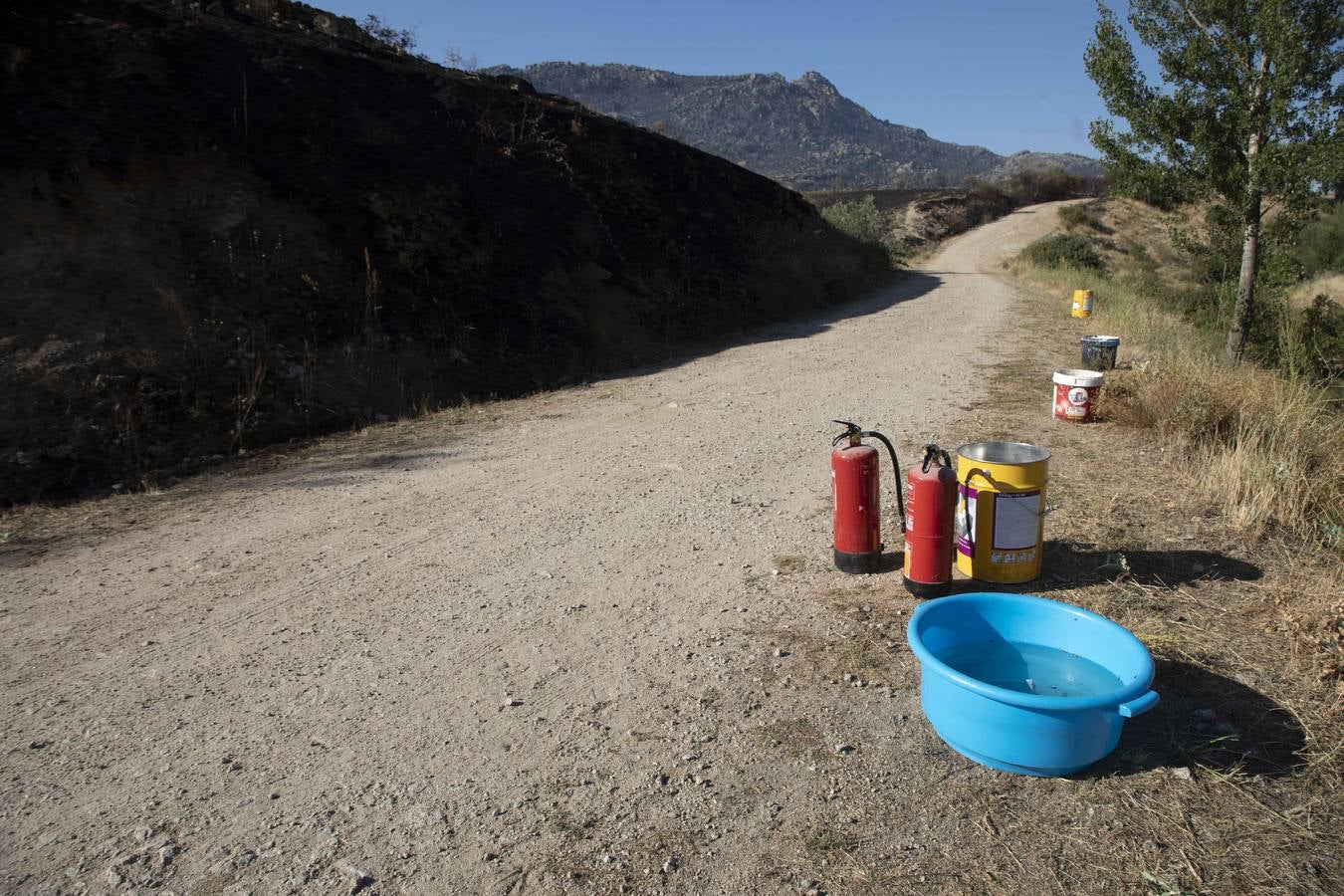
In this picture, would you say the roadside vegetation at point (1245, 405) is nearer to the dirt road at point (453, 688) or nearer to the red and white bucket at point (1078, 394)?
the red and white bucket at point (1078, 394)

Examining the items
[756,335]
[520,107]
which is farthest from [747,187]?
[756,335]

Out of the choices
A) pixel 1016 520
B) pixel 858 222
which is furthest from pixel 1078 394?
pixel 858 222

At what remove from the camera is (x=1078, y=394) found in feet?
22.6

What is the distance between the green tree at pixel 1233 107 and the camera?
9148 mm

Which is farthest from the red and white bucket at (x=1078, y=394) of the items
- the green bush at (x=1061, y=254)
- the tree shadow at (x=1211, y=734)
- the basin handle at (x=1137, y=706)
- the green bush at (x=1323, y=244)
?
the green bush at (x=1323, y=244)

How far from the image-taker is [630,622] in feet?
12.3

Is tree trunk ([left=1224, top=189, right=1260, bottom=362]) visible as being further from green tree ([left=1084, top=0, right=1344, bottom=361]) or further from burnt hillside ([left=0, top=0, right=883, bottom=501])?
burnt hillside ([left=0, top=0, right=883, bottom=501])

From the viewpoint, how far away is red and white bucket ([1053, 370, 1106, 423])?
22.5 feet

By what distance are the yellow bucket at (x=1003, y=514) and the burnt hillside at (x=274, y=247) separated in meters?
5.63

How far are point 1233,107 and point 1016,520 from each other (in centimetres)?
878

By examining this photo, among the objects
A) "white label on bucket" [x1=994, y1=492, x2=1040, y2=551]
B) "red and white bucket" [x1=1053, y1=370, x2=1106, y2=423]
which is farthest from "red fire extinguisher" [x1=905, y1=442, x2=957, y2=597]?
"red and white bucket" [x1=1053, y1=370, x2=1106, y2=423]

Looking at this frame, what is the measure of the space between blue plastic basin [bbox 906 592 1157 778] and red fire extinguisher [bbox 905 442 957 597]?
538 mm

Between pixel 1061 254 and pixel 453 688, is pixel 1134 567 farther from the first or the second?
pixel 1061 254

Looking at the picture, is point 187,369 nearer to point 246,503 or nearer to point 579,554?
point 246,503
